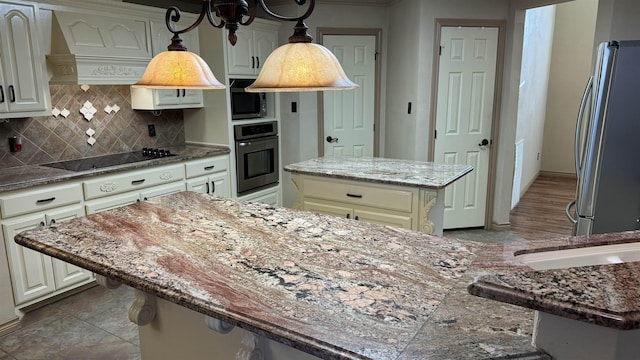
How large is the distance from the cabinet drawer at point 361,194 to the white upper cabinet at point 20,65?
2017mm

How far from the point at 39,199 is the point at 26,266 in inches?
17.9

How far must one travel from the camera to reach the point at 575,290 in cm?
68

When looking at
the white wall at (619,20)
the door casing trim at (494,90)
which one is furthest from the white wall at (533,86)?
the white wall at (619,20)

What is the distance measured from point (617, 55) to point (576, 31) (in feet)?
18.0

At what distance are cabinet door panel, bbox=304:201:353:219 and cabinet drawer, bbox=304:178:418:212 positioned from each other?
2.3 inches

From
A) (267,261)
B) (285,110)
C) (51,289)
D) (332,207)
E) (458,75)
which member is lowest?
(51,289)

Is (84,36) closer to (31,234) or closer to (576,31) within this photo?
(31,234)

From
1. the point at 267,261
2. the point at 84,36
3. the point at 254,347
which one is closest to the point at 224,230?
the point at 267,261

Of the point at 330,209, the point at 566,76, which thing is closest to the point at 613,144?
the point at 330,209

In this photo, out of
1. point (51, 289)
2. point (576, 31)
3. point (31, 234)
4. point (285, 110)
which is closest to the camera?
point (31, 234)

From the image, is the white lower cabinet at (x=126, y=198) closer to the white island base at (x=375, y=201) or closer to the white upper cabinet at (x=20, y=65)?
the white upper cabinet at (x=20, y=65)

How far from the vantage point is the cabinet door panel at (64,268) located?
307cm

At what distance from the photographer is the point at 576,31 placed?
6.98 meters

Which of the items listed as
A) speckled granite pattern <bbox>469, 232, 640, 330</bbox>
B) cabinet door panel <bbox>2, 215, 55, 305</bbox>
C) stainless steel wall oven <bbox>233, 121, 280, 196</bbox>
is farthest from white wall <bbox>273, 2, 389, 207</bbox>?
speckled granite pattern <bbox>469, 232, 640, 330</bbox>
